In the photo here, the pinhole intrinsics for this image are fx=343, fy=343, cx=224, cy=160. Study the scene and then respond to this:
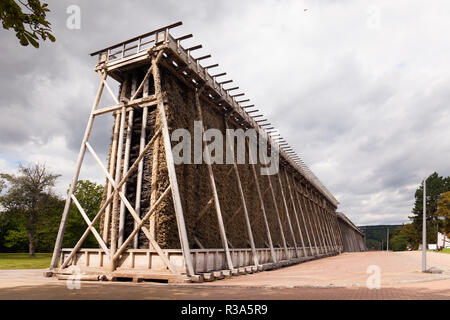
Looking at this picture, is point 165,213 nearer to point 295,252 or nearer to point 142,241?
point 142,241

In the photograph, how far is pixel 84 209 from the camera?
127ft

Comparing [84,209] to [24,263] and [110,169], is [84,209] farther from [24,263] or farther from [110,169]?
[110,169]

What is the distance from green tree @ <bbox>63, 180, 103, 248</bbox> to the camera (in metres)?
35.0

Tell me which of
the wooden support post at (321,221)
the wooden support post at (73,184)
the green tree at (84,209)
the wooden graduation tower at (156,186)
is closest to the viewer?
the wooden graduation tower at (156,186)

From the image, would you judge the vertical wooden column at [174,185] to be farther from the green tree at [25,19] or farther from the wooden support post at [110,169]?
the green tree at [25,19]

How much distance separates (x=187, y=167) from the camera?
13695 mm

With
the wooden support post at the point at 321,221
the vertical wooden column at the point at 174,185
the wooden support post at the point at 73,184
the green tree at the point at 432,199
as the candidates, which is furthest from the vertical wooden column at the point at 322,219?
the green tree at the point at 432,199

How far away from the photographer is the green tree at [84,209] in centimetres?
3505

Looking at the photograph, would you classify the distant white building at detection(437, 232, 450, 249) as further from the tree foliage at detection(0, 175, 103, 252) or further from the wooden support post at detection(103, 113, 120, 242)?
the wooden support post at detection(103, 113, 120, 242)

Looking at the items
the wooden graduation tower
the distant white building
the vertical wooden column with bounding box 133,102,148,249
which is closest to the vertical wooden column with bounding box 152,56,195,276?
the wooden graduation tower

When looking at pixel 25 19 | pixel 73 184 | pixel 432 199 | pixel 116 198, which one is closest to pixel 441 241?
pixel 432 199

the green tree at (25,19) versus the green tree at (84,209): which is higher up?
the green tree at (25,19)

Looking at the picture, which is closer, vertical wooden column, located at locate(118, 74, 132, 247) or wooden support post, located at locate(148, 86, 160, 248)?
wooden support post, located at locate(148, 86, 160, 248)
